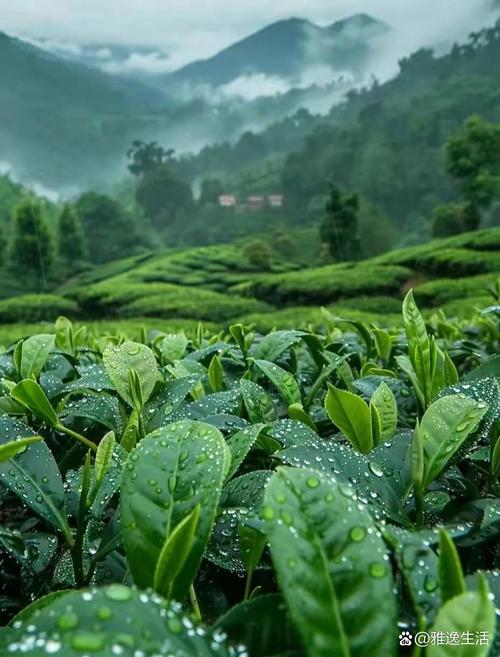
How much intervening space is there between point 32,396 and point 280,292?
1036cm

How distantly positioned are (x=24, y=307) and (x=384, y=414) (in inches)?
435

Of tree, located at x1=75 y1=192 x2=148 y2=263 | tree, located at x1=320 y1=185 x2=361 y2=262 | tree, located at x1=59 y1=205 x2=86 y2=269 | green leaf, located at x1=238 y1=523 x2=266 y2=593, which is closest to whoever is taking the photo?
green leaf, located at x1=238 y1=523 x2=266 y2=593

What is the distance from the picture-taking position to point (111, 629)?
0.83ft

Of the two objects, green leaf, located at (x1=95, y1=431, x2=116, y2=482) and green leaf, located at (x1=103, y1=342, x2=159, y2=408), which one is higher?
green leaf, located at (x1=103, y1=342, x2=159, y2=408)

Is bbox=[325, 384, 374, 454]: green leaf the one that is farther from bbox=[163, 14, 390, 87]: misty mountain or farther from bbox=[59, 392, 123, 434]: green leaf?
bbox=[163, 14, 390, 87]: misty mountain

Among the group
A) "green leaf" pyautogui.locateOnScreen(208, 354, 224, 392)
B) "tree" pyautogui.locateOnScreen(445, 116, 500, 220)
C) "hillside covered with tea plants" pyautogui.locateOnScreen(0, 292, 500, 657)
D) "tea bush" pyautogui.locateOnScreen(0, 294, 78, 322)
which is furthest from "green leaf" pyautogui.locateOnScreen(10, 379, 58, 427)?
"tree" pyautogui.locateOnScreen(445, 116, 500, 220)

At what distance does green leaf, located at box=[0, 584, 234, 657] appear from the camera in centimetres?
25

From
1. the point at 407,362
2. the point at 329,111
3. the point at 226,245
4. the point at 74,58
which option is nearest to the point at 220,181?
the point at 226,245

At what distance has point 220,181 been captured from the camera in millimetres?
14875

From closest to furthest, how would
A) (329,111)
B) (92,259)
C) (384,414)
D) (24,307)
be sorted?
(384,414) → (24,307) → (92,259) → (329,111)

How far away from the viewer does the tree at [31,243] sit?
12359 mm

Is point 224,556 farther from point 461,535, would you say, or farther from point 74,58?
point 74,58

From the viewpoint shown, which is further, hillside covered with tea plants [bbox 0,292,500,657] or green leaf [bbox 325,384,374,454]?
green leaf [bbox 325,384,374,454]

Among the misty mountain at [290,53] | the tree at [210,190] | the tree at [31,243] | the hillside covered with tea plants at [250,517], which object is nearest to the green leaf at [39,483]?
the hillside covered with tea plants at [250,517]
